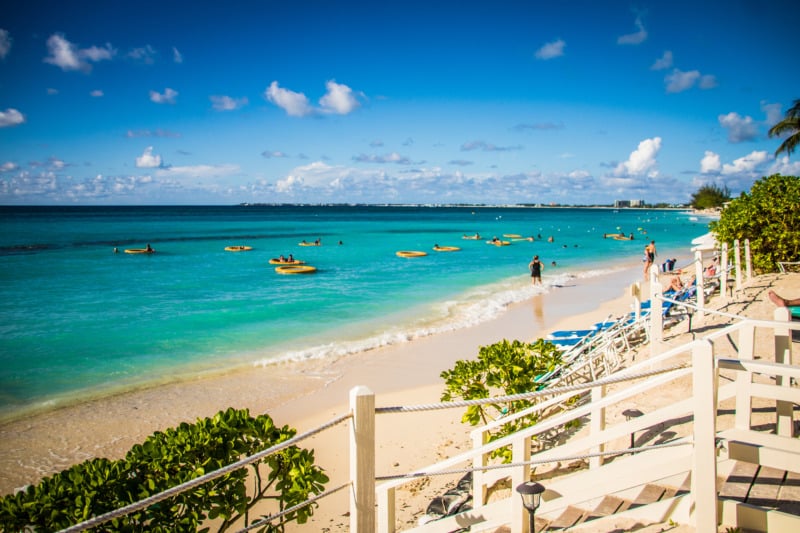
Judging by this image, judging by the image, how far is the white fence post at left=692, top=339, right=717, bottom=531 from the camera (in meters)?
2.89

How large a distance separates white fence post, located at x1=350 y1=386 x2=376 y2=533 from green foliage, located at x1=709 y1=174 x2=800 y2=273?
64.0ft

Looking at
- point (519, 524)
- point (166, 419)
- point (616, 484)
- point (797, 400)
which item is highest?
point (797, 400)

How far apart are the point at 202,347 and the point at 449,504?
45.9 ft

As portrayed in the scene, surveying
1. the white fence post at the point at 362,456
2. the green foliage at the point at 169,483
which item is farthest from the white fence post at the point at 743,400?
the green foliage at the point at 169,483

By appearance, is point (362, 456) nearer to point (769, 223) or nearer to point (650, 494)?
point (650, 494)

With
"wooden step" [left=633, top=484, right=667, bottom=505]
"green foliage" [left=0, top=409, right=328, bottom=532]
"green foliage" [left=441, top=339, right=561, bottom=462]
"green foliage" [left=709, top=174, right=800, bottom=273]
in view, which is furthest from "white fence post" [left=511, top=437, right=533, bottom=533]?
"green foliage" [left=709, top=174, right=800, bottom=273]

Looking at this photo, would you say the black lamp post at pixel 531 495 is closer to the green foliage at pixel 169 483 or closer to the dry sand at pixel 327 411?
the green foliage at pixel 169 483

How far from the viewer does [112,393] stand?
1360 cm

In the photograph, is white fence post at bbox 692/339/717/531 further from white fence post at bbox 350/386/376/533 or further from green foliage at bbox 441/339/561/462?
green foliage at bbox 441/339/561/462

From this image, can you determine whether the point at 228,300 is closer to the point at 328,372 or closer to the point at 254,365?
the point at 254,365

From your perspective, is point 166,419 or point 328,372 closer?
point 166,419

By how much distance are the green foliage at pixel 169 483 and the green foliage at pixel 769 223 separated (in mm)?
19267

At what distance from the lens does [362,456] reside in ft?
8.70

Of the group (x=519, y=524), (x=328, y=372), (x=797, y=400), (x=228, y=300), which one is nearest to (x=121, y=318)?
(x=228, y=300)
